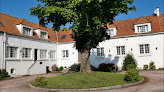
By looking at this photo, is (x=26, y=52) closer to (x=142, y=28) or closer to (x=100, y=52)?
(x=100, y=52)

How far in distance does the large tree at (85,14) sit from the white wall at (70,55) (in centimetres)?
1341

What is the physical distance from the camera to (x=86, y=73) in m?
14.3

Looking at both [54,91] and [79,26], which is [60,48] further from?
[54,91]

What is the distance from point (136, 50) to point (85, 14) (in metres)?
14.4

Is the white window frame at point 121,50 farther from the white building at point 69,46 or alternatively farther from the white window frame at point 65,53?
the white window frame at point 65,53

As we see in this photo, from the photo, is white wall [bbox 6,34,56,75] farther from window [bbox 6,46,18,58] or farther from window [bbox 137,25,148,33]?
window [bbox 137,25,148,33]

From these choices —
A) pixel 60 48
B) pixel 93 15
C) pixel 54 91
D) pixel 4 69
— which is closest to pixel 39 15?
pixel 93 15

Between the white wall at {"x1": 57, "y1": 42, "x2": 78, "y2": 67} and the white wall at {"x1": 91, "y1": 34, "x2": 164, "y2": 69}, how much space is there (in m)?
3.60

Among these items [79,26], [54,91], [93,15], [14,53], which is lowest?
[54,91]

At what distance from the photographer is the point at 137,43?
925 inches

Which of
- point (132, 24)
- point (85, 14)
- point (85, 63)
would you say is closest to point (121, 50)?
point (132, 24)

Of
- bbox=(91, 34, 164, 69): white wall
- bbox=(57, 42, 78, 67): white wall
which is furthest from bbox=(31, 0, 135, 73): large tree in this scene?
bbox=(57, 42, 78, 67): white wall

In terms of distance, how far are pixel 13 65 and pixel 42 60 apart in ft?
19.5

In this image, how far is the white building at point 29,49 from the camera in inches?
768
